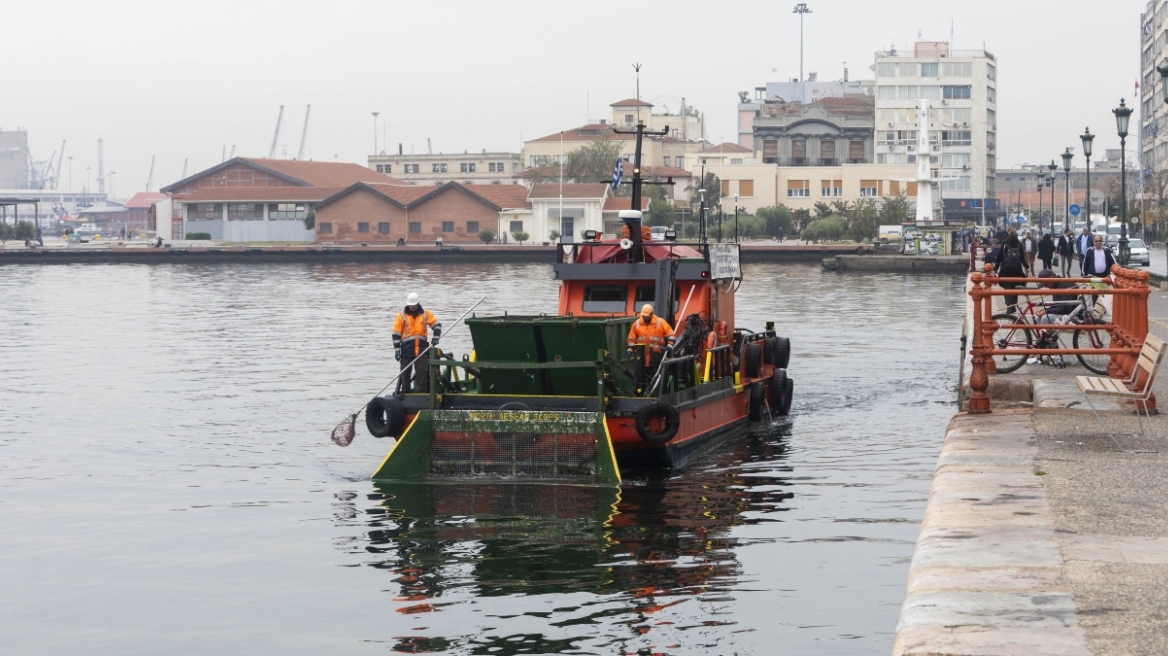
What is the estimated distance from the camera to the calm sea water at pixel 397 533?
11.8 meters

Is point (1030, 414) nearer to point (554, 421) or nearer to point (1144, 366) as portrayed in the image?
point (1144, 366)

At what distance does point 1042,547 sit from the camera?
9.59 meters

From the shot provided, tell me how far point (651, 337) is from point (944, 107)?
142m

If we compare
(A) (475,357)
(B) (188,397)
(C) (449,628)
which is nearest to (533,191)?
(B) (188,397)

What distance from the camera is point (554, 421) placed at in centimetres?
1748

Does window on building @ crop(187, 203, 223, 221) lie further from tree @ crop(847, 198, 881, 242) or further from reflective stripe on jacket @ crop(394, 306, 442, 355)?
reflective stripe on jacket @ crop(394, 306, 442, 355)

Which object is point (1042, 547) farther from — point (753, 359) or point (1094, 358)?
point (753, 359)

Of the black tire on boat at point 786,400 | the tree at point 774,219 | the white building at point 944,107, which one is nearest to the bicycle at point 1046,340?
the black tire on boat at point 786,400

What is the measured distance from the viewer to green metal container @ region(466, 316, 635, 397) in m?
18.3

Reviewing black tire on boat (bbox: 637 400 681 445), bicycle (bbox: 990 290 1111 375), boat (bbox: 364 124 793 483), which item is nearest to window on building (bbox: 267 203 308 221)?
boat (bbox: 364 124 793 483)

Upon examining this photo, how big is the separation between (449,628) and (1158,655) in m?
5.98

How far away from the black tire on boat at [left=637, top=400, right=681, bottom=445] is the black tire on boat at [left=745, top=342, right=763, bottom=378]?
20.1ft

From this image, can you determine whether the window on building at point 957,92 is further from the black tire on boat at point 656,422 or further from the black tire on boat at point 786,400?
the black tire on boat at point 656,422

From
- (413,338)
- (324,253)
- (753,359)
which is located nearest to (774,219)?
(324,253)
